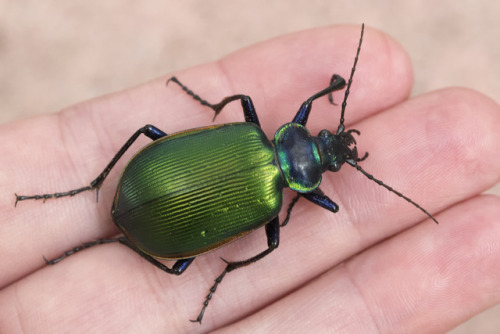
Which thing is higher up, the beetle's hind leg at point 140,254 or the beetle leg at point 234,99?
the beetle leg at point 234,99

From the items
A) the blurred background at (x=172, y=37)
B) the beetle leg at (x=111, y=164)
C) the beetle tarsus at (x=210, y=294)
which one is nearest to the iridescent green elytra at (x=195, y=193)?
A: the beetle leg at (x=111, y=164)

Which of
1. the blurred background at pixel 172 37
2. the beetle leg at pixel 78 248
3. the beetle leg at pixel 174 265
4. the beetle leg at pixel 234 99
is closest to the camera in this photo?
the beetle leg at pixel 174 265

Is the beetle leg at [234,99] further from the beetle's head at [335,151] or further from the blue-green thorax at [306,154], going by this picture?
the beetle's head at [335,151]

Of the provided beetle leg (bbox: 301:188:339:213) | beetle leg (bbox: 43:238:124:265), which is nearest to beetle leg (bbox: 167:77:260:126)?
beetle leg (bbox: 301:188:339:213)

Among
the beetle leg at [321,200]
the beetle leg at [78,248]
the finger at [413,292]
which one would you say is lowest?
the finger at [413,292]

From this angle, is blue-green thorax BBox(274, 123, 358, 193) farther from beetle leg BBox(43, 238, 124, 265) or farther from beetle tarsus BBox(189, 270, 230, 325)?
beetle leg BBox(43, 238, 124, 265)

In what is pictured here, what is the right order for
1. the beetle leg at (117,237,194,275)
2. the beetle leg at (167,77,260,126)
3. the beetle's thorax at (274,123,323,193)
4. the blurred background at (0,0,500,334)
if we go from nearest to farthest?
the beetle leg at (117,237,194,275), the beetle's thorax at (274,123,323,193), the beetle leg at (167,77,260,126), the blurred background at (0,0,500,334)
